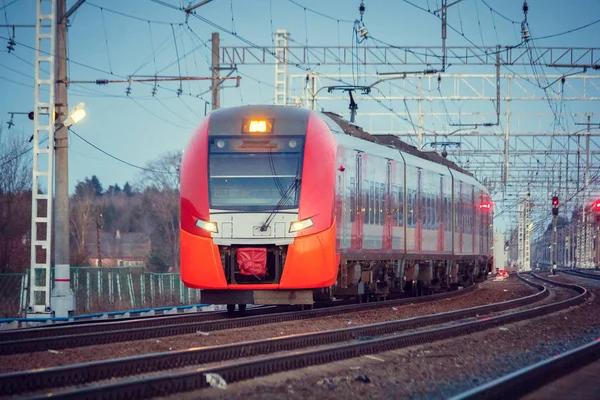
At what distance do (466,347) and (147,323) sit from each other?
19.4 ft

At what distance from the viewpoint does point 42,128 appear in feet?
73.0

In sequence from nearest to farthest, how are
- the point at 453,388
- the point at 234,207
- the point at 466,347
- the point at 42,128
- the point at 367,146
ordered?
1. the point at 453,388
2. the point at 466,347
3. the point at 234,207
4. the point at 367,146
5. the point at 42,128

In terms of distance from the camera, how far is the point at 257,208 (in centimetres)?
1631

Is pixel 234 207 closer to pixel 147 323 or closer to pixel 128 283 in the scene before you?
pixel 147 323

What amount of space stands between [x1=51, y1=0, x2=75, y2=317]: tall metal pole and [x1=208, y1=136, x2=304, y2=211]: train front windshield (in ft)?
22.9

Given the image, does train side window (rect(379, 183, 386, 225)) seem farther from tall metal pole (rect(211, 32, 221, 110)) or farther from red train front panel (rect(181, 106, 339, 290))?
tall metal pole (rect(211, 32, 221, 110))

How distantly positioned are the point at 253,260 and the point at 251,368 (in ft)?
19.9

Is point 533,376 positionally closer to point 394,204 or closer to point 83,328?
point 83,328

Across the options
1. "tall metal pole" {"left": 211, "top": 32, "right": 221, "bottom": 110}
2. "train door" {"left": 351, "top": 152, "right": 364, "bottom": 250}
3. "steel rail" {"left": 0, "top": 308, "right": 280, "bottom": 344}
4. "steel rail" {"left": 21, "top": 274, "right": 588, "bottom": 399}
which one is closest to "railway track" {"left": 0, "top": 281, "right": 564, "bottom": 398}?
"steel rail" {"left": 21, "top": 274, "right": 588, "bottom": 399}

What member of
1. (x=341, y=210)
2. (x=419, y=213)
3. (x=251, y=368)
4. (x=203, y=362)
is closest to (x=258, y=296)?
(x=341, y=210)

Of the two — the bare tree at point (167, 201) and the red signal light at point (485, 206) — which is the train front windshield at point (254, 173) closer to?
the red signal light at point (485, 206)

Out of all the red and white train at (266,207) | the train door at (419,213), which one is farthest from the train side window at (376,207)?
the train door at (419,213)

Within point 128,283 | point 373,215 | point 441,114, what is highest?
point 441,114

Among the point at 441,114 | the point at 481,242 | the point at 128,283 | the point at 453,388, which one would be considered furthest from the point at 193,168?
the point at 441,114
